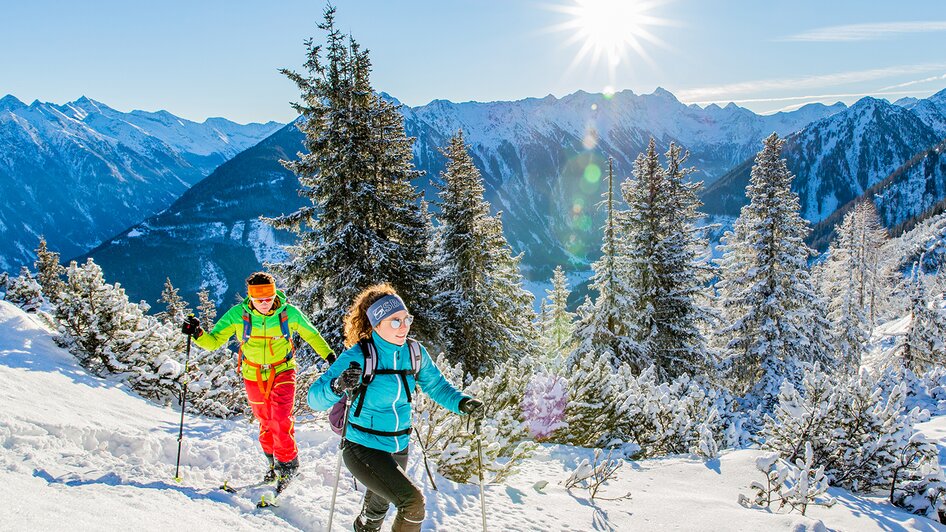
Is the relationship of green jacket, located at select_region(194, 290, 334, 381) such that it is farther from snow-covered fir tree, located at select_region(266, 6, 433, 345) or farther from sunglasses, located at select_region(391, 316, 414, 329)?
snow-covered fir tree, located at select_region(266, 6, 433, 345)

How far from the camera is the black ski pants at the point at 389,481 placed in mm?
3404

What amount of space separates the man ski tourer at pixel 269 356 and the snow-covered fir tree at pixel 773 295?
17.5 m

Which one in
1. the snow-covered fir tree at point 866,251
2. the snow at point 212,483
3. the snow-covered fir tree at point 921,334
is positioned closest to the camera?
the snow at point 212,483

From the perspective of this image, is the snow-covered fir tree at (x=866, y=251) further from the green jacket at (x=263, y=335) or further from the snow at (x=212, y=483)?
the green jacket at (x=263, y=335)

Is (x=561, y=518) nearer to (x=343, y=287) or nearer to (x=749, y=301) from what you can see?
(x=343, y=287)

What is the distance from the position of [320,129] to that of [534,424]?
34.5 feet

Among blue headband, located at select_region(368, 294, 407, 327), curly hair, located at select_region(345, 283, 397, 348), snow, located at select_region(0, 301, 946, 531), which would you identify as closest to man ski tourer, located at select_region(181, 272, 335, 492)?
snow, located at select_region(0, 301, 946, 531)

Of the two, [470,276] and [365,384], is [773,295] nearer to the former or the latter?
[470,276]

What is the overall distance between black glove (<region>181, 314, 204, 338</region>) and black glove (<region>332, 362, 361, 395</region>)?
8.40 feet

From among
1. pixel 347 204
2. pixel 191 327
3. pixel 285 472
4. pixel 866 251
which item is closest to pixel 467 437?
pixel 285 472

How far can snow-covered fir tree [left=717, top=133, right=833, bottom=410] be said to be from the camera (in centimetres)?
1788

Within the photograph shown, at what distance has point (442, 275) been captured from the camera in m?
17.2

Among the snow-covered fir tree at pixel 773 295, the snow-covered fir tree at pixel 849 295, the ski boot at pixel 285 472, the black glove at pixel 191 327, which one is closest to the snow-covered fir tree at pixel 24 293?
the black glove at pixel 191 327

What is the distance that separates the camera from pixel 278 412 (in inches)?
195
